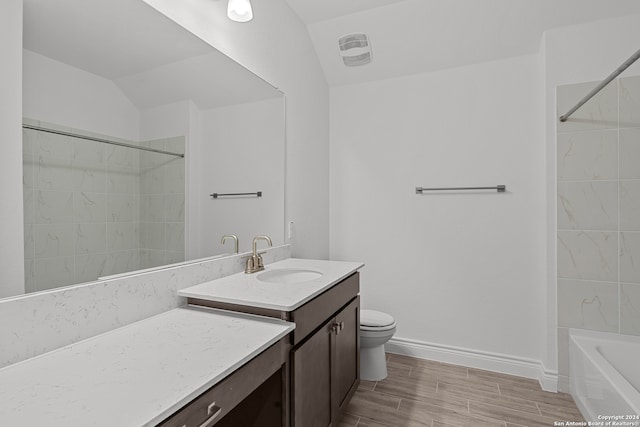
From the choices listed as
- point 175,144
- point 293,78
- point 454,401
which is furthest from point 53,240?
point 454,401

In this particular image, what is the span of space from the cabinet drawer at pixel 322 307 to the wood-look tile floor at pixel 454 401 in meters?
0.68

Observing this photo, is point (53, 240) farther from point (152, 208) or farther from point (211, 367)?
point (211, 367)

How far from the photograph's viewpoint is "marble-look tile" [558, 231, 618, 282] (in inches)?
78.3

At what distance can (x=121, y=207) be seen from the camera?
1.17m

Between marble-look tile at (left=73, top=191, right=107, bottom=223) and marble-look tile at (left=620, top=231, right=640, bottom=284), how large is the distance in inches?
106

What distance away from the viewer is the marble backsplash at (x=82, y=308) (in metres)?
0.86

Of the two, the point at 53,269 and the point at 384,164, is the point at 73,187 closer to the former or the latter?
the point at 53,269

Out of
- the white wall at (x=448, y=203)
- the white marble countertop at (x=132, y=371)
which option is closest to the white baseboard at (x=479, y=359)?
the white wall at (x=448, y=203)

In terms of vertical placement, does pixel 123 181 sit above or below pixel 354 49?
below

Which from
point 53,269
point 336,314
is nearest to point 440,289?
point 336,314

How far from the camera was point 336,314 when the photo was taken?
1.60m

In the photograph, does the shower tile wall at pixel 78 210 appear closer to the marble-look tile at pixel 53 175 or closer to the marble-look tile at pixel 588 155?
the marble-look tile at pixel 53 175

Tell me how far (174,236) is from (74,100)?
0.60 m

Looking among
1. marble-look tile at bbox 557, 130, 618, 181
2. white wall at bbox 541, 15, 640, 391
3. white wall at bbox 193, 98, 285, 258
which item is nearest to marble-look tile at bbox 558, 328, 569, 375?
white wall at bbox 541, 15, 640, 391
